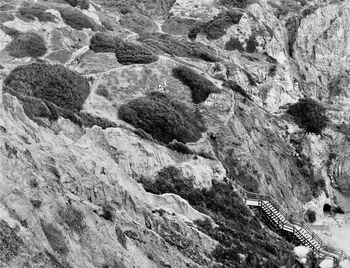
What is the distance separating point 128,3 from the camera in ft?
282

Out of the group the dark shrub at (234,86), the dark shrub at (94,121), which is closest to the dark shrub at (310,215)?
the dark shrub at (234,86)

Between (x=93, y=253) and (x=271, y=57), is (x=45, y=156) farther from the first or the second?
(x=271, y=57)

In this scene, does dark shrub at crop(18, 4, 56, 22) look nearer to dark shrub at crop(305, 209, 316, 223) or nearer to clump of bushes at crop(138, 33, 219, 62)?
clump of bushes at crop(138, 33, 219, 62)

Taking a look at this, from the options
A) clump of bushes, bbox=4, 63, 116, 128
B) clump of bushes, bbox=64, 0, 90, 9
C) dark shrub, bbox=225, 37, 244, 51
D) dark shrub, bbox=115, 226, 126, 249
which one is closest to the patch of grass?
dark shrub, bbox=115, 226, 126, 249

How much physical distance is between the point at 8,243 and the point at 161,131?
21.7m

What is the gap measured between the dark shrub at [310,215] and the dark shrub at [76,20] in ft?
123

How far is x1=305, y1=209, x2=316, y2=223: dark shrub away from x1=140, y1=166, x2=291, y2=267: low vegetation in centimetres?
1505

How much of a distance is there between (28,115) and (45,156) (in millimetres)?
6066

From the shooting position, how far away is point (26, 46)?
4816 cm

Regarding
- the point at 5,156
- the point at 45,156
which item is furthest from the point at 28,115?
the point at 5,156

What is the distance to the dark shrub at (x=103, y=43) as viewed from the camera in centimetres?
5069

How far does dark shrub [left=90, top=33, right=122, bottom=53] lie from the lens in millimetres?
50688

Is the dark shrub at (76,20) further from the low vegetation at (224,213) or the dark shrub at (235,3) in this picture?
the low vegetation at (224,213)

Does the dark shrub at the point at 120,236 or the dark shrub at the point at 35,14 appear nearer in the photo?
the dark shrub at the point at 120,236
